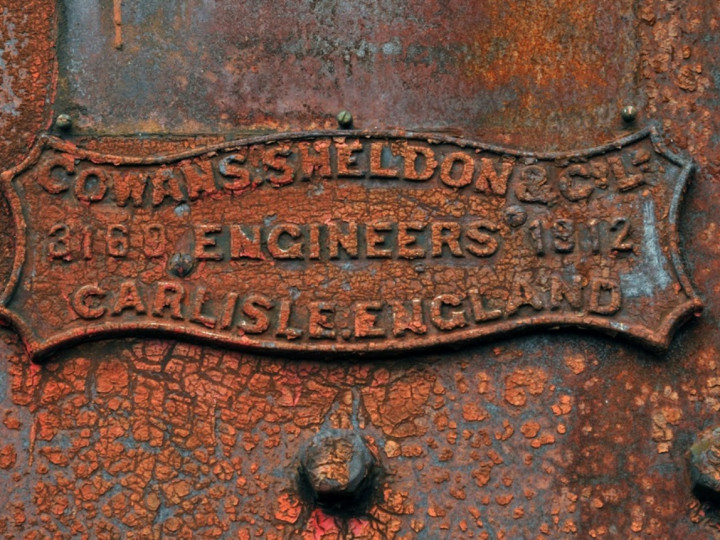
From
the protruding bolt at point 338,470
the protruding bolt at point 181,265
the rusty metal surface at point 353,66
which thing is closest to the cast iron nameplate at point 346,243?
the protruding bolt at point 181,265

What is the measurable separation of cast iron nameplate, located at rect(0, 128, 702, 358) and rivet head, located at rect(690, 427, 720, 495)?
298mm

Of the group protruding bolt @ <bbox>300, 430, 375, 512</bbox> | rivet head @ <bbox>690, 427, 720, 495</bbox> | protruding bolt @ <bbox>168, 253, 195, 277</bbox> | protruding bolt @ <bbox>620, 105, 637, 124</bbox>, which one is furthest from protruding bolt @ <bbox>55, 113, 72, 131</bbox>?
rivet head @ <bbox>690, 427, 720, 495</bbox>

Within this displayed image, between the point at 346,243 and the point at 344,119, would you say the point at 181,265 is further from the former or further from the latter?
the point at 344,119

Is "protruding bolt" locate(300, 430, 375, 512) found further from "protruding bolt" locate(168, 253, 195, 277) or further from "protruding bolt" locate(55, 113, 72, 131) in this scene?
"protruding bolt" locate(55, 113, 72, 131)

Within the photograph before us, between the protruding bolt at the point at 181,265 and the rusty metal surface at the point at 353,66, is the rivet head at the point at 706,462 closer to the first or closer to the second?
the rusty metal surface at the point at 353,66

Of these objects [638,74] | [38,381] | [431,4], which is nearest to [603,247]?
[638,74]

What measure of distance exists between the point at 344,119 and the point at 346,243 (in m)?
0.39

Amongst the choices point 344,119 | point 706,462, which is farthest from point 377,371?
point 706,462

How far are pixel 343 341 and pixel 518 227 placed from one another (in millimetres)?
618

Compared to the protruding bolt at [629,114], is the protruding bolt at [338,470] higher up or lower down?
lower down

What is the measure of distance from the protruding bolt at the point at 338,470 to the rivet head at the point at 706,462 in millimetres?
895

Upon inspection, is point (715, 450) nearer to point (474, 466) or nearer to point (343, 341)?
point (474, 466)

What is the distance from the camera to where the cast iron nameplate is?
392 cm

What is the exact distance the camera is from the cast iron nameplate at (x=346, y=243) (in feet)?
12.9
